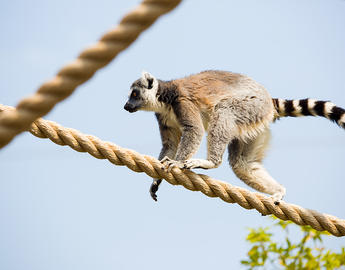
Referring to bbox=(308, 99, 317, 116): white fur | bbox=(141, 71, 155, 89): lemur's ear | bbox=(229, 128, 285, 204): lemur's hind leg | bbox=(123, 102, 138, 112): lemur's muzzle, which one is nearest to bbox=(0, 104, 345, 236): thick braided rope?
bbox=(229, 128, 285, 204): lemur's hind leg

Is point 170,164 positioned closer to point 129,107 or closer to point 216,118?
point 216,118

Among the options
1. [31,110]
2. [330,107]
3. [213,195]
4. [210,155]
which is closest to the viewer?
[31,110]

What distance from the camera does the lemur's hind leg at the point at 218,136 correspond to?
178 inches

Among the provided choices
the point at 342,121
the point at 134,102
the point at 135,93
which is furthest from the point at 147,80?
the point at 342,121

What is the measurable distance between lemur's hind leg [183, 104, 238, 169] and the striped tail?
2.72ft

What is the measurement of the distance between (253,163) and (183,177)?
1.42 m

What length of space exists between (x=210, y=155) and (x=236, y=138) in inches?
24.4

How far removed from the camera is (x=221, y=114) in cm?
492

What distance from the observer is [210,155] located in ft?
15.1

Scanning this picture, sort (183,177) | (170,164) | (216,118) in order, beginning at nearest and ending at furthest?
1. (183,177)
2. (170,164)
3. (216,118)

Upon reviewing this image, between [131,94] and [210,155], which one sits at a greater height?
[131,94]

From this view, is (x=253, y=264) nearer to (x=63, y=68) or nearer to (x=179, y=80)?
(x=179, y=80)

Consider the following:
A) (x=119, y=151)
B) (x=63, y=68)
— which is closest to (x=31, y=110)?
(x=63, y=68)

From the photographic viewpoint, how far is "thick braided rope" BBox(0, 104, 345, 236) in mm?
3541
